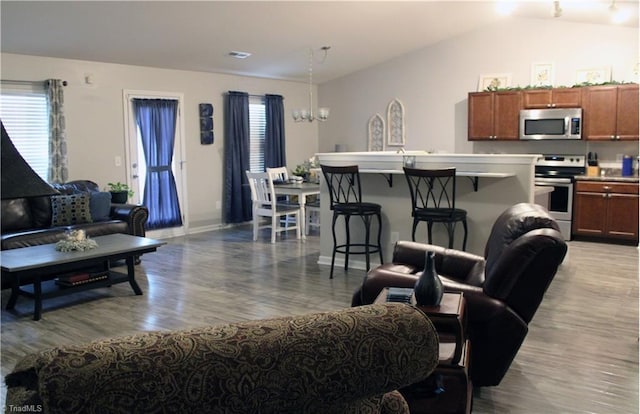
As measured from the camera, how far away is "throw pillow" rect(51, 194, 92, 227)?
580 cm

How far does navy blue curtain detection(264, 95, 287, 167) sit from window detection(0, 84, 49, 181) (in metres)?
3.47

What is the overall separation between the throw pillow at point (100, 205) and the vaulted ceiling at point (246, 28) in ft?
5.50

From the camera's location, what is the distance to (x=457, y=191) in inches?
206

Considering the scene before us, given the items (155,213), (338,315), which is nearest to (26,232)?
(155,213)

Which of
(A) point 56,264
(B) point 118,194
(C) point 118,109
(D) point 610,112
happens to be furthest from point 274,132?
(A) point 56,264

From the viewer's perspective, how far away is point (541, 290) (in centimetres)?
279

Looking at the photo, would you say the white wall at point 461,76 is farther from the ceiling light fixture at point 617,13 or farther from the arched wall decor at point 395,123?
the ceiling light fixture at point 617,13

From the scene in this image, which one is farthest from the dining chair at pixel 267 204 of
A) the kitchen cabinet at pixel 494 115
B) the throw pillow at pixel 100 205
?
the kitchen cabinet at pixel 494 115

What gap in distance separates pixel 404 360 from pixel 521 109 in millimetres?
7123

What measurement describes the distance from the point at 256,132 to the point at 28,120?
350 cm

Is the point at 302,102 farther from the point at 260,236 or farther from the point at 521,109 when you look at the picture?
the point at 521,109

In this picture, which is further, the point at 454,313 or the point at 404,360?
the point at 454,313

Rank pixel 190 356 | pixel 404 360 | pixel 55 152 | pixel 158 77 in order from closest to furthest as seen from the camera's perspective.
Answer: pixel 190 356 < pixel 404 360 < pixel 55 152 < pixel 158 77

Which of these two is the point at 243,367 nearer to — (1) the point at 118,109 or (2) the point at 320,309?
(2) the point at 320,309
